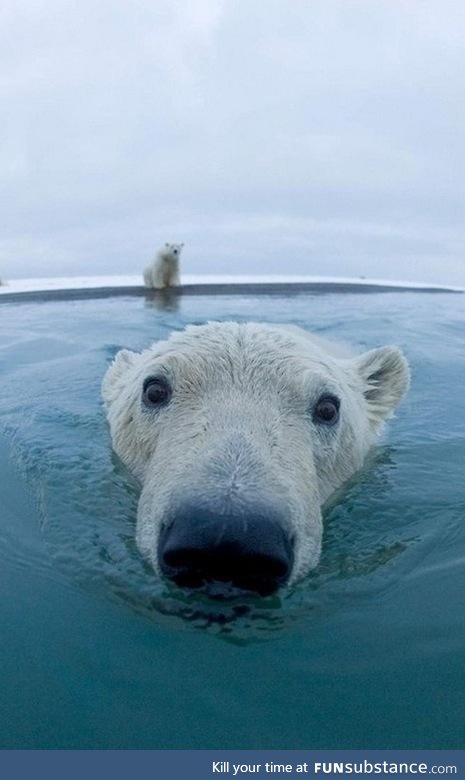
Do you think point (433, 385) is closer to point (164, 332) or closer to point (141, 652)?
point (164, 332)

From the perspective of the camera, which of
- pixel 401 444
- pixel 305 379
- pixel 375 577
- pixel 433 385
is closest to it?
pixel 375 577

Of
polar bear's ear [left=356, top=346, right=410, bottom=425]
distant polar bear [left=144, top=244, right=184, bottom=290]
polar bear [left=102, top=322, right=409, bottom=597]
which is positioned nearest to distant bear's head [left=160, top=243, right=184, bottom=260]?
distant polar bear [left=144, top=244, right=184, bottom=290]

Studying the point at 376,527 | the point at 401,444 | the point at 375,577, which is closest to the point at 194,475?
the point at 375,577

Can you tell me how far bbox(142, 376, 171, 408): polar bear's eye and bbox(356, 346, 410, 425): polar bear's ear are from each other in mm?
2388

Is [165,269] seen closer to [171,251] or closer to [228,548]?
[171,251]

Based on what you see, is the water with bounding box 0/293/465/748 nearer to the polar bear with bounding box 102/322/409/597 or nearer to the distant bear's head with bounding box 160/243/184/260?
the polar bear with bounding box 102/322/409/597

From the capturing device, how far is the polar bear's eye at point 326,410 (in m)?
4.66

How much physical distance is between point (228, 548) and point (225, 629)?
0.62 m

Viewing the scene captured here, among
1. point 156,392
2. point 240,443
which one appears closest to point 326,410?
point 156,392

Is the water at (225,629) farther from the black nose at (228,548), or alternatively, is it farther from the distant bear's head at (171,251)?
the distant bear's head at (171,251)

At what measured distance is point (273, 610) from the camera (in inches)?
138

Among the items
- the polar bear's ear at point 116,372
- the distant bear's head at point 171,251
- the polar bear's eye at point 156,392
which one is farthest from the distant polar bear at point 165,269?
the polar bear's eye at point 156,392
